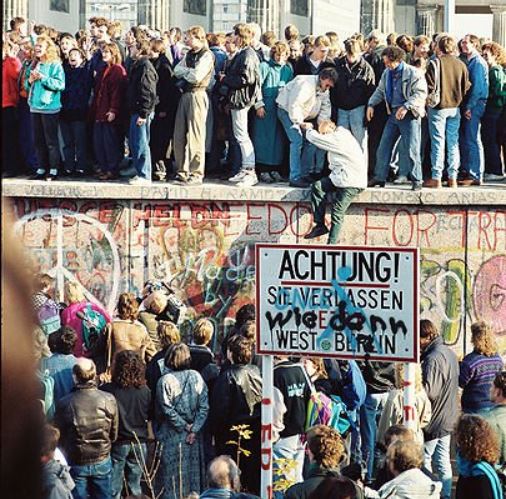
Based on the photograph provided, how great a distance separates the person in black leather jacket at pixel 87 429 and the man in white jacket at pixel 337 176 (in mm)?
6540

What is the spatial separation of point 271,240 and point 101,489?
7254 millimetres

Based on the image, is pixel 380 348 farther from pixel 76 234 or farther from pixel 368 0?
pixel 368 0

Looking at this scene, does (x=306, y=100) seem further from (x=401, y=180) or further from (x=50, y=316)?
(x=50, y=316)

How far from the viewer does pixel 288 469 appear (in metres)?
11.6

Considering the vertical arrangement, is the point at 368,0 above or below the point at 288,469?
above

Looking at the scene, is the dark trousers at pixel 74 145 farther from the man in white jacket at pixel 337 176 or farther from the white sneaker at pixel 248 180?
the man in white jacket at pixel 337 176

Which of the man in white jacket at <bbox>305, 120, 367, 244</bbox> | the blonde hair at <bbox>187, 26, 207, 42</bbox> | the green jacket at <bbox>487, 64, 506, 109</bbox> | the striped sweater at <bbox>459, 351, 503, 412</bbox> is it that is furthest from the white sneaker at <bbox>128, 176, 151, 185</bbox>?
the striped sweater at <bbox>459, 351, 503, 412</bbox>

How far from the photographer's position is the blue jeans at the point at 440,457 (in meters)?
12.7

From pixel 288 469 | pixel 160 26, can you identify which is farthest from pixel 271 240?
pixel 160 26

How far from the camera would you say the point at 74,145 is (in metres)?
18.5

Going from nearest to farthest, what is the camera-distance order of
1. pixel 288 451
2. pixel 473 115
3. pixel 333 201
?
pixel 288 451
pixel 333 201
pixel 473 115

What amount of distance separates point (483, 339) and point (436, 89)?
18.7ft

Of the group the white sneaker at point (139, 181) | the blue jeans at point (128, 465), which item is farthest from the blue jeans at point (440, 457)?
the white sneaker at point (139, 181)

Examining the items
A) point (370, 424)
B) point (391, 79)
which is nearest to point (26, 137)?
point (391, 79)
